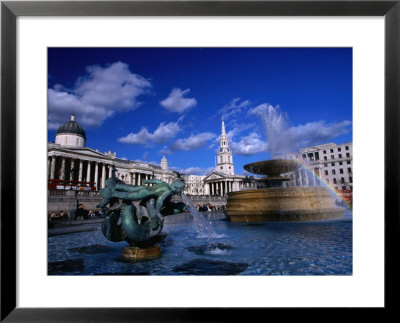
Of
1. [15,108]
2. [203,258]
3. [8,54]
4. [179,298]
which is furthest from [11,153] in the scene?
[203,258]

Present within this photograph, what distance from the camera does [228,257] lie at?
625 cm

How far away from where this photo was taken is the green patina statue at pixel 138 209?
619cm

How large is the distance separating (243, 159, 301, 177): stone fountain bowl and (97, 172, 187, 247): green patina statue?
7898mm

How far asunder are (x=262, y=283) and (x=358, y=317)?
1.47 meters

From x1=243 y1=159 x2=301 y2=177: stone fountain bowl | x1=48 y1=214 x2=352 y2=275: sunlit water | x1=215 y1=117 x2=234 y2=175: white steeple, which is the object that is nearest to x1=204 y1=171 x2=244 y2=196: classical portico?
x1=215 y1=117 x2=234 y2=175: white steeple

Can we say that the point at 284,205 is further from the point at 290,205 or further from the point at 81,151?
the point at 81,151

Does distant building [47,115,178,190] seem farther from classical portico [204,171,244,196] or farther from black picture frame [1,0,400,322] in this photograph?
black picture frame [1,0,400,322]

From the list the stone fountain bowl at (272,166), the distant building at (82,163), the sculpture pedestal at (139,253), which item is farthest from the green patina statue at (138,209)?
the distant building at (82,163)

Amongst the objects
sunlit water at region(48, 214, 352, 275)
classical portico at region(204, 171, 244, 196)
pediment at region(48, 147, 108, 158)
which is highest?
pediment at region(48, 147, 108, 158)

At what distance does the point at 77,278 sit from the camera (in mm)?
4820

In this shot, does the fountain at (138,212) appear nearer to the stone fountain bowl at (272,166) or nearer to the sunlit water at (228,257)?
the sunlit water at (228,257)

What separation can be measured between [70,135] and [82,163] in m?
6.40

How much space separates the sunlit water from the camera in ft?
17.1

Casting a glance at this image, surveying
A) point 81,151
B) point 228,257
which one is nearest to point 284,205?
point 228,257
